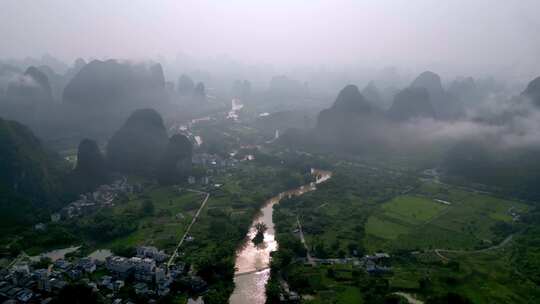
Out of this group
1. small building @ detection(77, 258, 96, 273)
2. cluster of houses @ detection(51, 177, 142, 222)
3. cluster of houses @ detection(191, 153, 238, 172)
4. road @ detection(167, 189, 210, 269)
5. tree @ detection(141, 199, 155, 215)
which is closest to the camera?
small building @ detection(77, 258, 96, 273)

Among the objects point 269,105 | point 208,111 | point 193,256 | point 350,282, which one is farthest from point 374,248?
point 269,105

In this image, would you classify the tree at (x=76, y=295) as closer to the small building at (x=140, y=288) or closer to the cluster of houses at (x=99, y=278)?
the cluster of houses at (x=99, y=278)

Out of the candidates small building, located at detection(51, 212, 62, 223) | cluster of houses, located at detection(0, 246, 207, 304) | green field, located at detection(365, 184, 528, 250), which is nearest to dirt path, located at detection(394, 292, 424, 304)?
green field, located at detection(365, 184, 528, 250)

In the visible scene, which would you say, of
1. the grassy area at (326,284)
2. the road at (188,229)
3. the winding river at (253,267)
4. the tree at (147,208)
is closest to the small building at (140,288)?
the road at (188,229)

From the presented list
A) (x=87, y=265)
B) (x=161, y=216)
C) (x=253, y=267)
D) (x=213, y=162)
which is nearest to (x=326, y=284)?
(x=253, y=267)

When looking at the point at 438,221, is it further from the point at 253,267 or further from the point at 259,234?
the point at 253,267

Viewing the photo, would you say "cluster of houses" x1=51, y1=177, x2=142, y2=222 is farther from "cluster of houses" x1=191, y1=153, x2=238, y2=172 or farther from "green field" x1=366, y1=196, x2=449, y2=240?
"green field" x1=366, y1=196, x2=449, y2=240
